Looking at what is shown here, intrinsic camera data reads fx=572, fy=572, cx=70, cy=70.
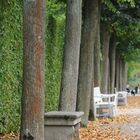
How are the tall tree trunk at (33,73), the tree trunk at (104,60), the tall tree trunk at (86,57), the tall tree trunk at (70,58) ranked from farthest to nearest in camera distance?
the tree trunk at (104,60), the tall tree trunk at (86,57), the tall tree trunk at (70,58), the tall tree trunk at (33,73)

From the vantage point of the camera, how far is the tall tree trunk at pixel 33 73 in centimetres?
842

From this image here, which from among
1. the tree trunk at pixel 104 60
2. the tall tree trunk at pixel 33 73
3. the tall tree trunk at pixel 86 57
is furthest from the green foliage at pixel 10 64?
the tree trunk at pixel 104 60

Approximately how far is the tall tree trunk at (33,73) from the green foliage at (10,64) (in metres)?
4.45

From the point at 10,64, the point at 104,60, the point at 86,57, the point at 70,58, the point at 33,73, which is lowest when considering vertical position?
the point at 33,73

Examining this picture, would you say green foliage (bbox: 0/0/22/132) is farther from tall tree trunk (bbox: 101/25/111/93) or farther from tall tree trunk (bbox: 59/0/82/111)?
tall tree trunk (bbox: 101/25/111/93)

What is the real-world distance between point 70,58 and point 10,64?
1442mm

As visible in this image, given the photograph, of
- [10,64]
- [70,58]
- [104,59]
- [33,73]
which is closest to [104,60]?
[104,59]

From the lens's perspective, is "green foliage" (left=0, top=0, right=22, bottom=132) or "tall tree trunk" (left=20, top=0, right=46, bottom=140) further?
"green foliage" (left=0, top=0, right=22, bottom=132)

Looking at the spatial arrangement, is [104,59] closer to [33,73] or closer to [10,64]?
[10,64]

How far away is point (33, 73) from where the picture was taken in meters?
8.45

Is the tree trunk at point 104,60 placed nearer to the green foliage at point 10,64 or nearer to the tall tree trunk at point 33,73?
the green foliage at point 10,64

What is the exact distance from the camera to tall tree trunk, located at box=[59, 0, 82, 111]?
1353 centimetres

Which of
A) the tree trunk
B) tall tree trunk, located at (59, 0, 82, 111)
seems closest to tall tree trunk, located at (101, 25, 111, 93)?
the tree trunk

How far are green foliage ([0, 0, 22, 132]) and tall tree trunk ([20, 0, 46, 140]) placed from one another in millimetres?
4454
